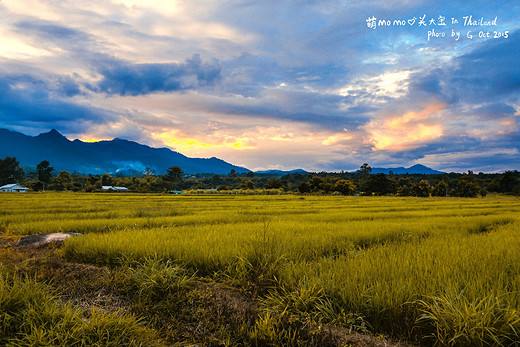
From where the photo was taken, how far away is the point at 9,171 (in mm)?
100188

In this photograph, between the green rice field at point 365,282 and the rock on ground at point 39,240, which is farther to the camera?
the rock on ground at point 39,240

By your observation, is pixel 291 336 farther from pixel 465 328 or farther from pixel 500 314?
→ pixel 500 314

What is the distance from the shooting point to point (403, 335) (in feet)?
8.25

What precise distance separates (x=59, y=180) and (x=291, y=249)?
300 ft

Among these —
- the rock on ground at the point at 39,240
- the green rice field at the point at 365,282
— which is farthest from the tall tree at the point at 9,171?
the green rice field at the point at 365,282

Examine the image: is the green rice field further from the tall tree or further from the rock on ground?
the tall tree

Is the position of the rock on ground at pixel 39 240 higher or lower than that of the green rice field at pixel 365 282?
lower

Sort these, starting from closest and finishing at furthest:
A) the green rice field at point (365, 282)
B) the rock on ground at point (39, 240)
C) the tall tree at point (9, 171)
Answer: the green rice field at point (365, 282) → the rock on ground at point (39, 240) → the tall tree at point (9, 171)

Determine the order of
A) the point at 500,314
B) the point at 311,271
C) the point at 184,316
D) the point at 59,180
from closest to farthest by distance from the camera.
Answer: the point at 500,314, the point at 184,316, the point at 311,271, the point at 59,180

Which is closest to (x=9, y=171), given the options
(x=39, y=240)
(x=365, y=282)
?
(x=39, y=240)

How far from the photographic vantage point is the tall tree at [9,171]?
9900 centimetres

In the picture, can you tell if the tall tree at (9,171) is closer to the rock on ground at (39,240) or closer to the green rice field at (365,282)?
the rock on ground at (39,240)

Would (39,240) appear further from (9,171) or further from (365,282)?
(9,171)

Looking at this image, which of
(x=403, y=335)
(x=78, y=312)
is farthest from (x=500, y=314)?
(x=78, y=312)
